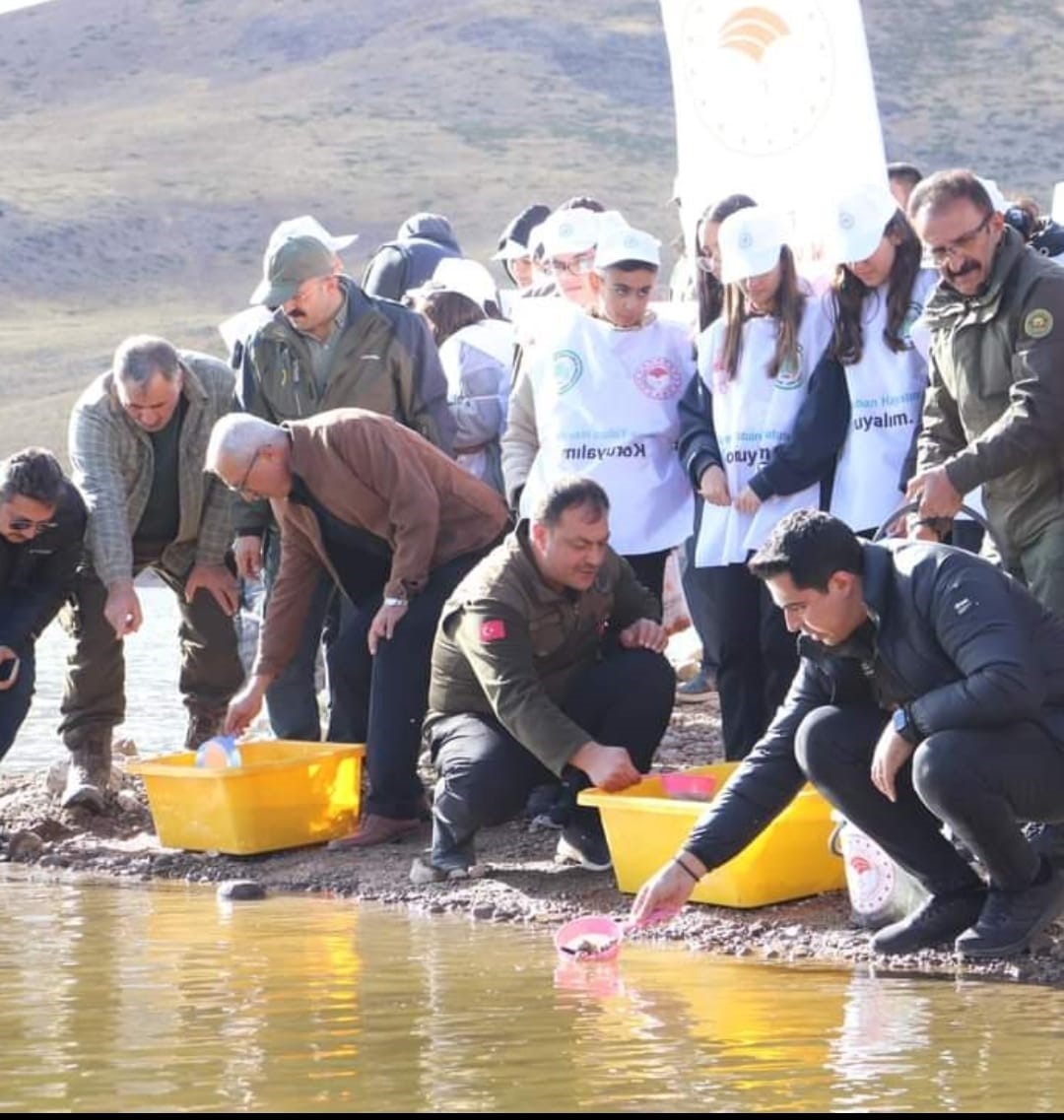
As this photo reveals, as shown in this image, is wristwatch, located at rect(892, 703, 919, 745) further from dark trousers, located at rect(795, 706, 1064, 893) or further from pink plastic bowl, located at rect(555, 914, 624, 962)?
pink plastic bowl, located at rect(555, 914, 624, 962)

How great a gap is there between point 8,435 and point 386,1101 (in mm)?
28878

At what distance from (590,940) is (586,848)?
1.18 meters

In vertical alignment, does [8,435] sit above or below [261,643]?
above

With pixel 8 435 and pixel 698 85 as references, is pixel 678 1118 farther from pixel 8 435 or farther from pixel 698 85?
pixel 8 435

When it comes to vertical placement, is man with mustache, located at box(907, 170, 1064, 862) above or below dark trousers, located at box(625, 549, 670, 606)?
above

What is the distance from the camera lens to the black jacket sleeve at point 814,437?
767 centimetres

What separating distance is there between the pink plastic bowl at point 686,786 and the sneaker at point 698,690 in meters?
3.17

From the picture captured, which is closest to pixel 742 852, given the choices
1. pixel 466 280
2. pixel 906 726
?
pixel 906 726

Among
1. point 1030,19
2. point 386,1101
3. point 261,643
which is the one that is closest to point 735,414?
point 261,643

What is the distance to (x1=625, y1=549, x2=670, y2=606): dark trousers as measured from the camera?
833 centimetres

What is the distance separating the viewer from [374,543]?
27.1 ft

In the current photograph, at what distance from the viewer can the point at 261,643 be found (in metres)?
8.37

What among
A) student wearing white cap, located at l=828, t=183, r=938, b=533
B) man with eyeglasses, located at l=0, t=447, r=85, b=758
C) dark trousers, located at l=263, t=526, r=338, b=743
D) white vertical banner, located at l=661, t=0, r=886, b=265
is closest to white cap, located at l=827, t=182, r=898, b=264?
student wearing white cap, located at l=828, t=183, r=938, b=533

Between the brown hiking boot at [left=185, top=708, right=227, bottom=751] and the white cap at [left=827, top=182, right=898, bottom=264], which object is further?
the brown hiking boot at [left=185, top=708, right=227, bottom=751]
